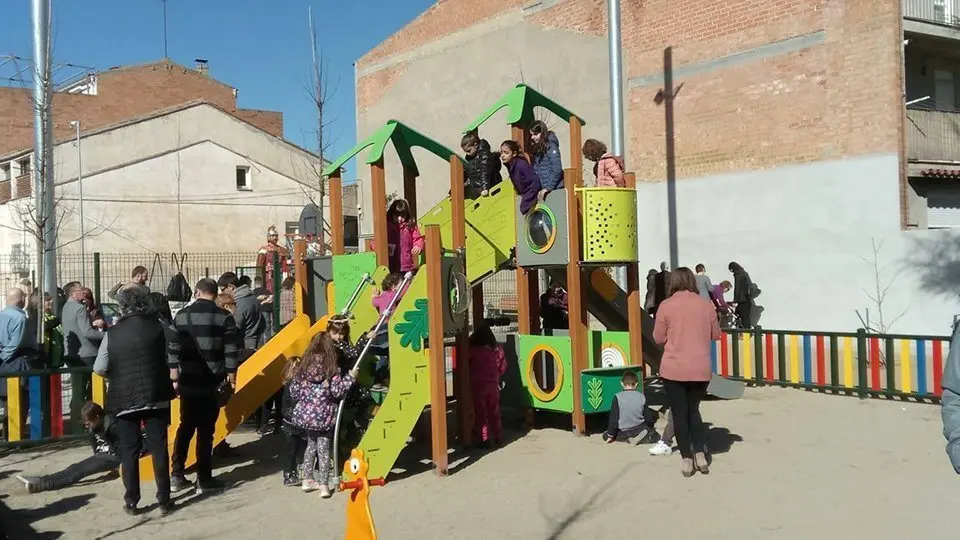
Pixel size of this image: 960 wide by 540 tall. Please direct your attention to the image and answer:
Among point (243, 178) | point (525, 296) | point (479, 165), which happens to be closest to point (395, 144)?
point (479, 165)

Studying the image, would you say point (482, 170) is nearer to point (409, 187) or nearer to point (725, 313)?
point (409, 187)

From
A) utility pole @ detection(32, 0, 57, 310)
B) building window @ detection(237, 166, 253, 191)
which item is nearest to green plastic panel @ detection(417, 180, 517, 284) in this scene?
utility pole @ detection(32, 0, 57, 310)

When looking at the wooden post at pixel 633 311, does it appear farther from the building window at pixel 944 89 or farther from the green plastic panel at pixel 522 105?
the building window at pixel 944 89

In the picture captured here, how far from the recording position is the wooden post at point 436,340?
7602 millimetres

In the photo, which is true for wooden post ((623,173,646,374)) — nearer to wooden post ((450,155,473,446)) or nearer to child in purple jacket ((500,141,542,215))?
child in purple jacket ((500,141,542,215))

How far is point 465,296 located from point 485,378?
0.97 meters

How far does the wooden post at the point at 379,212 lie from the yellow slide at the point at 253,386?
91 centimetres

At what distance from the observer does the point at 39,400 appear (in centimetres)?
920

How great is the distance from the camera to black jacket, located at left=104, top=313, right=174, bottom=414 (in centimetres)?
641

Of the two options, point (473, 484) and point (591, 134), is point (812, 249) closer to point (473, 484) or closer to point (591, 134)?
point (591, 134)

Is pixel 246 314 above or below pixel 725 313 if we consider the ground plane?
above

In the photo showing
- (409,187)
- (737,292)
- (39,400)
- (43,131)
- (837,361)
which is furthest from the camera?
(737,292)

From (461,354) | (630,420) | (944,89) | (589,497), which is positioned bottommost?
(589,497)

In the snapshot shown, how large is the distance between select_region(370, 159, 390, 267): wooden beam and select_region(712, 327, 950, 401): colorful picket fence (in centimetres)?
656
